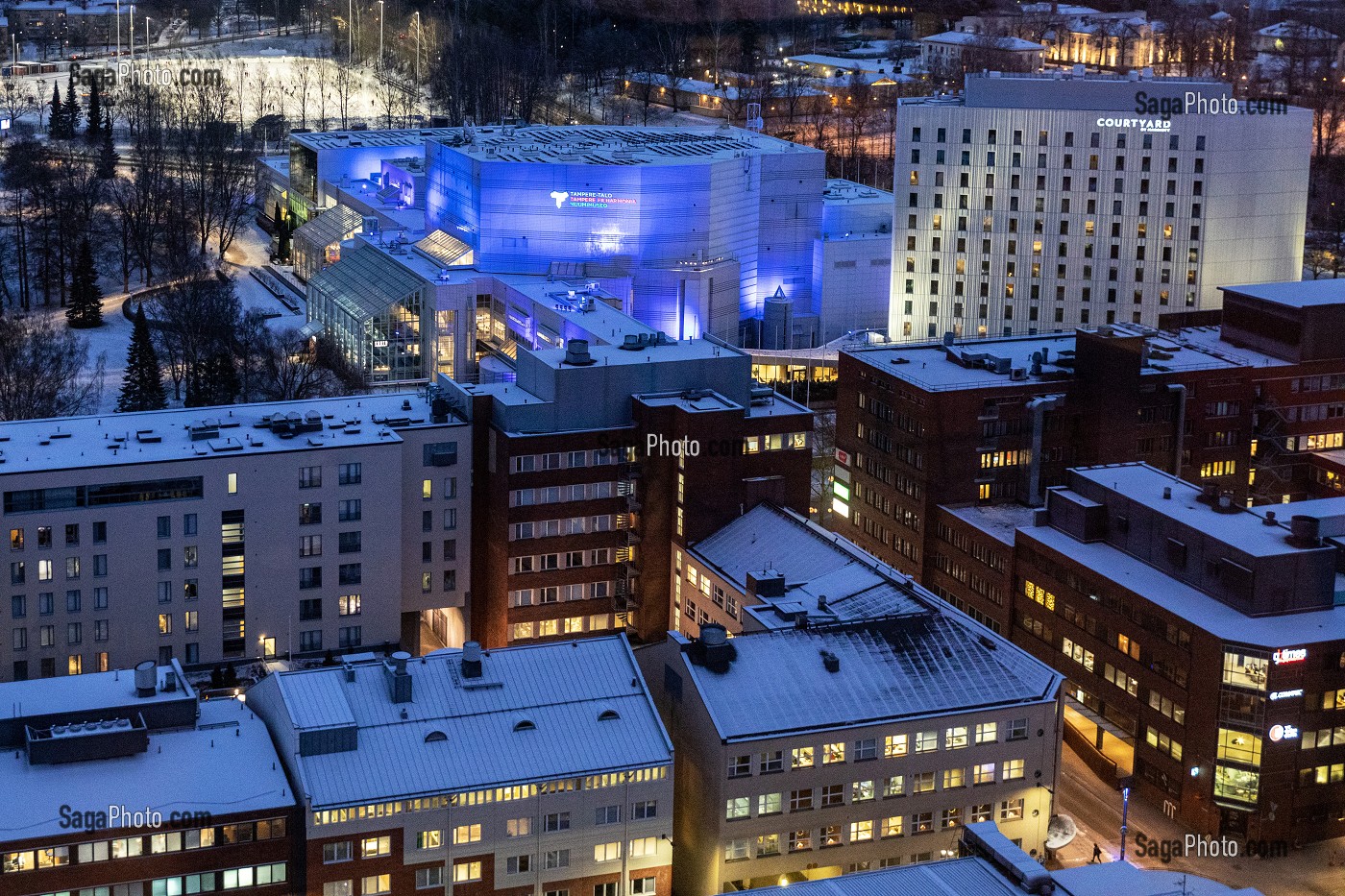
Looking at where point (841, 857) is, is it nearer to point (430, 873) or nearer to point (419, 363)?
point (430, 873)

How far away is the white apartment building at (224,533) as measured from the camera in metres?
86.2

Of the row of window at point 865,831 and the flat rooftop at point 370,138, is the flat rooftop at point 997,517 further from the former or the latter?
the flat rooftop at point 370,138

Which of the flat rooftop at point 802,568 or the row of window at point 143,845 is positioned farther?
the flat rooftop at point 802,568

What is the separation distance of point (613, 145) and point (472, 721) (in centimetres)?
8564

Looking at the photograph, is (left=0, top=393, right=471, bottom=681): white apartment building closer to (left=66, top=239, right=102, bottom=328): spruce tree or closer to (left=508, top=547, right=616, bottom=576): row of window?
(left=508, top=547, right=616, bottom=576): row of window

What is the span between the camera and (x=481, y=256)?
138 meters

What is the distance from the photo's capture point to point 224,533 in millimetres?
88750

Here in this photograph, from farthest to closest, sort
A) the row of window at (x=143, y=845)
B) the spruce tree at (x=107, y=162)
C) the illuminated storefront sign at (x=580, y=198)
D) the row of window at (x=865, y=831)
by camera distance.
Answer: the spruce tree at (x=107, y=162), the illuminated storefront sign at (x=580, y=198), the row of window at (x=865, y=831), the row of window at (x=143, y=845)

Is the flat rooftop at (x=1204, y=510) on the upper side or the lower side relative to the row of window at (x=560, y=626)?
upper

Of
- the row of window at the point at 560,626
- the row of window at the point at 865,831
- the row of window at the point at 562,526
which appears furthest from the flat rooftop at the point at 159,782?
the row of window at the point at 560,626

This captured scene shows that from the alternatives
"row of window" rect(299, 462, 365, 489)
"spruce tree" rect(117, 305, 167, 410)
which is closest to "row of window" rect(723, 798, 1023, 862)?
"row of window" rect(299, 462, 365, 489)

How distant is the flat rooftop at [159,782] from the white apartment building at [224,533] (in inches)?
757

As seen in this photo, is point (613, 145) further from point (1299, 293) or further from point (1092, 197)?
point (1299, 293)

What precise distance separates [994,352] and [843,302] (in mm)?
36564
